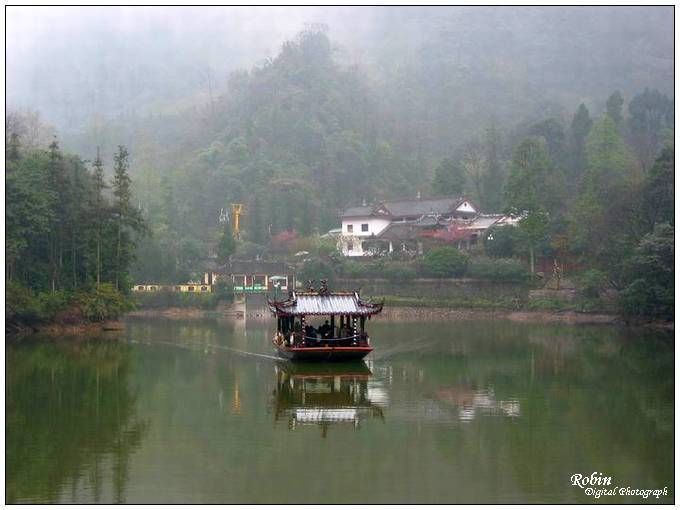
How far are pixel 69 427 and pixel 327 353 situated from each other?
Result: 320 inches

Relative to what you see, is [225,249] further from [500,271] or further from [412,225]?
[500,271]

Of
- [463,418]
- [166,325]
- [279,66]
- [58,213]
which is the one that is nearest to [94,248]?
[58,213]

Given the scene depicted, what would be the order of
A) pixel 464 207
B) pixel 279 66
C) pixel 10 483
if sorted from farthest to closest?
pixel 279 66, pixel 464 207, pixel 10 483

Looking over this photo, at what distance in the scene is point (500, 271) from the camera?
4122 cm

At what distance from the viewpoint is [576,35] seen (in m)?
114

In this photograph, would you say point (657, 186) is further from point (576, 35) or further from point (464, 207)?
point (576, 35)

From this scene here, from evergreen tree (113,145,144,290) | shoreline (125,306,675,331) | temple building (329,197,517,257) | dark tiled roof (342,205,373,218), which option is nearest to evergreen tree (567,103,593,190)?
temple building (329,197,517,257)

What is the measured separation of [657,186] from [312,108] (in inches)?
2028

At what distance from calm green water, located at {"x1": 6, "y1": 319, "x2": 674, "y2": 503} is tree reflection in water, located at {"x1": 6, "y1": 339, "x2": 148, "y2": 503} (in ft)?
0.13

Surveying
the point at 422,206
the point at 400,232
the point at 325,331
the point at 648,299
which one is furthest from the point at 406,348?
the point at 422,206

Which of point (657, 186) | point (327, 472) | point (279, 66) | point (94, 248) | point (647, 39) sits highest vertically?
point (647, 39)

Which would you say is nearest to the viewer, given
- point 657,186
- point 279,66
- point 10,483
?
point 10,483

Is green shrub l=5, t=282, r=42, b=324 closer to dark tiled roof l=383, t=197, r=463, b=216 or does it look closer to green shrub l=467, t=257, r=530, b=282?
green shrub l=467, t=257, r=530, b=282

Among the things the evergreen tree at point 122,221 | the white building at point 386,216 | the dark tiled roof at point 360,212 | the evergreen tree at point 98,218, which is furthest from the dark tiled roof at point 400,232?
the evergreen tree at point 98,218
